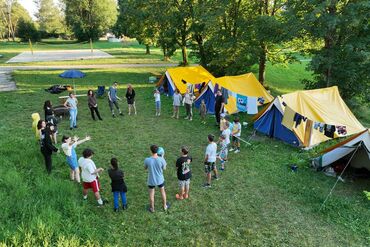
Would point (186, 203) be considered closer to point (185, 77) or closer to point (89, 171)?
point (89, 171)

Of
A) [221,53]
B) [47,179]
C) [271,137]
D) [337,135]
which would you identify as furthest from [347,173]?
[221,53]

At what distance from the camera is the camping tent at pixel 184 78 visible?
1775 cm

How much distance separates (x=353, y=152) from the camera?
30.7ft

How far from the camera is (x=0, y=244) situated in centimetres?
571

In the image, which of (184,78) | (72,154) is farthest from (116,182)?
(184,78)

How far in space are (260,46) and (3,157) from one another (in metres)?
14.7

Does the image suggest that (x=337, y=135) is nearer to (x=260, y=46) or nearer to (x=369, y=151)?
(x=369, y=151)

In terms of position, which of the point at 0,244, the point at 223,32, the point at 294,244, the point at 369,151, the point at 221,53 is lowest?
the point at 294,244

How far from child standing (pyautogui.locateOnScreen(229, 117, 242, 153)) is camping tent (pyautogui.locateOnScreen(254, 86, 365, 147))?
2.12 metres

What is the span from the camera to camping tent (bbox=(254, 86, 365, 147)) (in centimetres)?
1098

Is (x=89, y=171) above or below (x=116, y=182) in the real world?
above

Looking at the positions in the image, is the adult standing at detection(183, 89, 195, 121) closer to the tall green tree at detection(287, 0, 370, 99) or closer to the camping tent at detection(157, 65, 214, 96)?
the camping tent at detection(157, 65, 214, 96)

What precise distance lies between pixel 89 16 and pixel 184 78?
181ft

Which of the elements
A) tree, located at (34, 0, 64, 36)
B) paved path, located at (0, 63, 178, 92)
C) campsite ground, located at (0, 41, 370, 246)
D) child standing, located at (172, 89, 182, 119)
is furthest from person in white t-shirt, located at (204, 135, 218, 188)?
tree, located at (34, 0, 64, 36)
